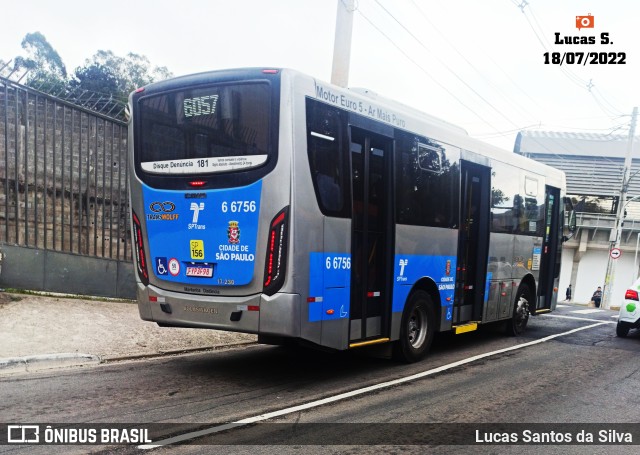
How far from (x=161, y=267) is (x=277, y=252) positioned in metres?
1.71

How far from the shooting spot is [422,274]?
28.2 ft

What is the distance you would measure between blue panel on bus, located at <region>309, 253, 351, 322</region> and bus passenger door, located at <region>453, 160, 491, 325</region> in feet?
11.0

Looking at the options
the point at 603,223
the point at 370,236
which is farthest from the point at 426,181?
the point at 603,223

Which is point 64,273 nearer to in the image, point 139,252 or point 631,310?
point 139,252

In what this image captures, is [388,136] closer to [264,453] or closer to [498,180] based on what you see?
[498,180]

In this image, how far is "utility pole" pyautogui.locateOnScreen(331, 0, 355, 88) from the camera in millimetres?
12742

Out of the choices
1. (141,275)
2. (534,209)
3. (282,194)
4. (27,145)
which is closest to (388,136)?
(282,194)

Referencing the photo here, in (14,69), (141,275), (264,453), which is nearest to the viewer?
(264,453)

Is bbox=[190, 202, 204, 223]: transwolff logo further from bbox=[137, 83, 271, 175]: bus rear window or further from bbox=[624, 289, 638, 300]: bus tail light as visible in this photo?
bbox=[624, 289, 638, 300]: bus tail light

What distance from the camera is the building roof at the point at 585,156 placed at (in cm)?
5434

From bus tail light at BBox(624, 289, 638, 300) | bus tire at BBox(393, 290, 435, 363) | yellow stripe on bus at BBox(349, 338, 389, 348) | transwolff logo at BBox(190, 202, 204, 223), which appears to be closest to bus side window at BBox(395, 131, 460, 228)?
bus tire at BBox(393, 290, 435, 363)

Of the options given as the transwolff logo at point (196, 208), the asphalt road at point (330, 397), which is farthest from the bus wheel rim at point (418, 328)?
the transwolff logo at point (196, 208)

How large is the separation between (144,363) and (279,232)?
3184 millimetres

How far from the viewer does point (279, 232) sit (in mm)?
6328
